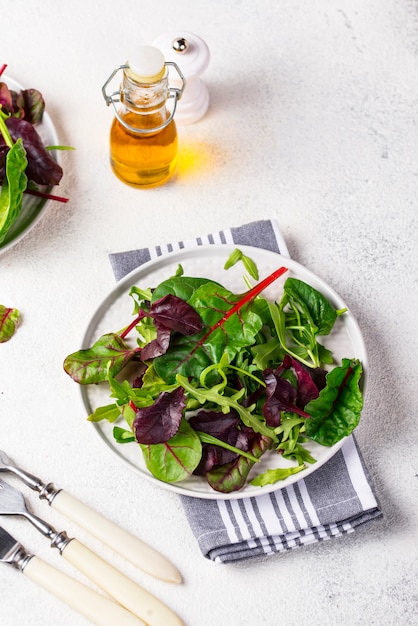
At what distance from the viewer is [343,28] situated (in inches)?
66.8

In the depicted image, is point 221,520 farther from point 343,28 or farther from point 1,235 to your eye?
point 343,28

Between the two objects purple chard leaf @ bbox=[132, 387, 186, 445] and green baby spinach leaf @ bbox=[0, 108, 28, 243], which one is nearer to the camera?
Answer: purple chard leaf @ bbox=[132, 387, 186, 445]

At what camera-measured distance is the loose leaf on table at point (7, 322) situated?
4.61ft

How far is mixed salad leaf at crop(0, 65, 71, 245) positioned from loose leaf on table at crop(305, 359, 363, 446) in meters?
0.57

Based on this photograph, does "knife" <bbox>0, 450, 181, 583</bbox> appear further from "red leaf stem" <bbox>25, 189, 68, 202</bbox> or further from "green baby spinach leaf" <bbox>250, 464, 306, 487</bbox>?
"red leaf stem" <bbox>25, 189, 68, 202</bbox>

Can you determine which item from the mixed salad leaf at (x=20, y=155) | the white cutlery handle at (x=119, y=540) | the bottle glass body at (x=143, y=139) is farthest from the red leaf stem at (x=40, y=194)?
the white cutlery handle at (x=119, y=540)

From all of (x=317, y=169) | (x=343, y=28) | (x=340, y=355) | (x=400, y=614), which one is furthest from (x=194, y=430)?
(x=343, y=28)

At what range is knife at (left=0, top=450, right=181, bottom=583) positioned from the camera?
4.17ft

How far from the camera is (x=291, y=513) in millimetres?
1317

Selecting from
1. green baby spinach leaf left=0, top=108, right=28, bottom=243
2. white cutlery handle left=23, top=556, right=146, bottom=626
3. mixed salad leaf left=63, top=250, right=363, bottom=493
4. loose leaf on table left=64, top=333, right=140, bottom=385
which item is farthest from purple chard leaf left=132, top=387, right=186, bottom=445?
green baby spinach leaf left=0, top=108, right=28, bottom=243

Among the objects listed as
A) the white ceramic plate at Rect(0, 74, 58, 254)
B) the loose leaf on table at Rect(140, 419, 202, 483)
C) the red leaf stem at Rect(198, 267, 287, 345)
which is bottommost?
the loose leaf on table at Rect(140, 419, 202, 483)

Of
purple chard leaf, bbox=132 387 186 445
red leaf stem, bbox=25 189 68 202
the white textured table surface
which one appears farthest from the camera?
red leaf stem, bbox=25 189 68 202

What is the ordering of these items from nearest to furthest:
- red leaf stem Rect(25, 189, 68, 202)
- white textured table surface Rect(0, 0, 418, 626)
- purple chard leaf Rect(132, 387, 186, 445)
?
1. purple chard leaf Rect(132, 387, 186, 445)
2. white textured table surface Rect(0, 0, 418, 626)
3. red leaf stem Rect(25, 189, 68, 202)

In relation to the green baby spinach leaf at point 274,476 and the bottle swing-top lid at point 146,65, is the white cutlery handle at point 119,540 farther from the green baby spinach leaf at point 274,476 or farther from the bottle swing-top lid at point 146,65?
the bottle swing-top lid at point 146,65
